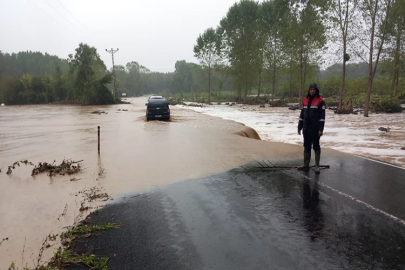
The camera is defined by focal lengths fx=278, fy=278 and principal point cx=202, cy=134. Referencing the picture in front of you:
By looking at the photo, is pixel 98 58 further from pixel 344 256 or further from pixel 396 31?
pixel 344 256

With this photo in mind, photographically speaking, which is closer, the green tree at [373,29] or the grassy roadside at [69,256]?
the grassy roadside at [69,256]

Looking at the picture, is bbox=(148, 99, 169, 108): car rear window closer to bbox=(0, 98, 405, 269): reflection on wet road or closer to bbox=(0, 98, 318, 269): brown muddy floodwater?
bbox=(0, 98, 318, 269): brown muddy floodwater

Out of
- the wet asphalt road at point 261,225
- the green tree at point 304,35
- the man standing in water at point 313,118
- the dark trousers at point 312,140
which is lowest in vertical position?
the wet asphalt road at point 261,225

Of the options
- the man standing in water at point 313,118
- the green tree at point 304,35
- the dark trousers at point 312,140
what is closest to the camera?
the man standing in water at point 313,118

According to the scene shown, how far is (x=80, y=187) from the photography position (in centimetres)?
627

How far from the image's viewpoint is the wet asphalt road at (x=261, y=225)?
3.25 metres

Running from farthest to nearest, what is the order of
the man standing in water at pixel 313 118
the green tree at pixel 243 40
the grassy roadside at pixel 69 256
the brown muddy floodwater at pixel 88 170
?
the green tree at pixel 243 40
the man standing in water at pixel 313 118
the brown muddy floodwater at pixel 88 170
the grassy roadside at pixel 69 256

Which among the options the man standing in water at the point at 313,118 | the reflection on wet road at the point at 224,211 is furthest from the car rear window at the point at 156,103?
the man standing in water at the point at 313,118

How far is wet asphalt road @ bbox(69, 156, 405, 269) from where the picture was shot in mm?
3254

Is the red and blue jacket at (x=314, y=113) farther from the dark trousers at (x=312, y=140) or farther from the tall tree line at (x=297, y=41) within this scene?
the tall tree line at (x=297, y=41)

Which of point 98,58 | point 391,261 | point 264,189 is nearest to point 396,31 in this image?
point 264,189

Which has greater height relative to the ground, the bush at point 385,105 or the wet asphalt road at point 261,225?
the bush at point 385,105

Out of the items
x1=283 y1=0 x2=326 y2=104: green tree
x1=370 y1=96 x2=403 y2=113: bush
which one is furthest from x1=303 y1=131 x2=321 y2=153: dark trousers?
x1=283 y1=0 x2=326 y2=104: green tree

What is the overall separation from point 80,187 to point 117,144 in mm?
5516
